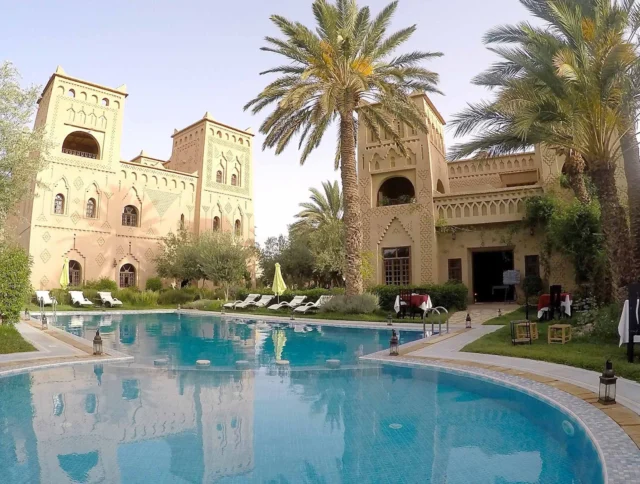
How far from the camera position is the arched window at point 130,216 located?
1144 inches

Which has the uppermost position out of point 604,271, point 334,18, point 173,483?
point 334,18

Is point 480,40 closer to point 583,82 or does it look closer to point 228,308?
point 583,82

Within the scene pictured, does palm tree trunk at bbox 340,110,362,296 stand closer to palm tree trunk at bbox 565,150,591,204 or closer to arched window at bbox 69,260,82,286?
palm tree trunk at bbox 565,150,591,204

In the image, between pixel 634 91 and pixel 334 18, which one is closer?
pixel 634 91

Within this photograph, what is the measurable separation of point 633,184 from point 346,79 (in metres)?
9.23

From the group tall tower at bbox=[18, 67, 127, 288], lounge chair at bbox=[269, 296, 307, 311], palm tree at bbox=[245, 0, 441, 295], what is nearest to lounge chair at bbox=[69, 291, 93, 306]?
tall tower at bbox=[18, 67, 127, 288]

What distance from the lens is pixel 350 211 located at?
51.2ft

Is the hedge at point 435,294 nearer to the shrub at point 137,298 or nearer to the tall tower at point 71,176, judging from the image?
the shrub at point 137,298

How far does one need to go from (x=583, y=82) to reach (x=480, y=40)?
2813 millimetres

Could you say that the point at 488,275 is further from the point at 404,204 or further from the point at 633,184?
the point at 633,184

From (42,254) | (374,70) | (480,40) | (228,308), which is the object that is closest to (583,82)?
(480,40)

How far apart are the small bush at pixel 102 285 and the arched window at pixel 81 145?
759 cm

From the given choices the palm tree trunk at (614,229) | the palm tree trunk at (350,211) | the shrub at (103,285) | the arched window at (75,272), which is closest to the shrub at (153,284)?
the shrub at (103,285)

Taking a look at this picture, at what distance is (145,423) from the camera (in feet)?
16.1
